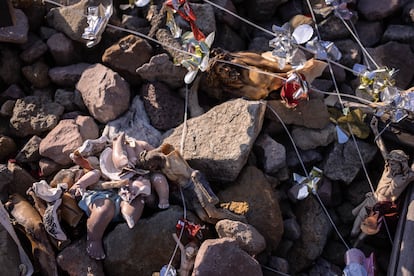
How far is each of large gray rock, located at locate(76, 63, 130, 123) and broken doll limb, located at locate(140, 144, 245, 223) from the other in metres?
0.33

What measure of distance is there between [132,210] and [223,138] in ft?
1.53

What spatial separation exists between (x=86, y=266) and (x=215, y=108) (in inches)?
32.1

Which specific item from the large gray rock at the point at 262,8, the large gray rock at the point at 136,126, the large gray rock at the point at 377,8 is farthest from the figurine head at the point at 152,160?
the large gray rock at the point at 377,8

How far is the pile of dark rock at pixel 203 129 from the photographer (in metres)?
2.02

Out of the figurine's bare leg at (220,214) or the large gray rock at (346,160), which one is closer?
the figurine's bare leg at (220,214)

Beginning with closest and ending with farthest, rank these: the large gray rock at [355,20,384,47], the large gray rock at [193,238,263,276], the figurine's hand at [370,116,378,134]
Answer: the large gray rock at [193,238,263,276]
the figurine's hand at [370,116,378,134]
the large gray rock at [355,20,384,47]

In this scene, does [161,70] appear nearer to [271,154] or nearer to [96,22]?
[96,22]

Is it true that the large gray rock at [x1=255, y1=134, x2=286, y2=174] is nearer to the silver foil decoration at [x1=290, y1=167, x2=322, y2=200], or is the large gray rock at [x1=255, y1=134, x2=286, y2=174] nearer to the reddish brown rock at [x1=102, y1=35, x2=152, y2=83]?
the silver foil decoration at [x1=290, y1=167, x2=322, y2=200]

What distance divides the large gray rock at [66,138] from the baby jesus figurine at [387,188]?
3.76 feet

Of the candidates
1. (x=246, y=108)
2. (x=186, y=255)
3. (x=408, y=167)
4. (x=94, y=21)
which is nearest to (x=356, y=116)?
(x=408, y=167)

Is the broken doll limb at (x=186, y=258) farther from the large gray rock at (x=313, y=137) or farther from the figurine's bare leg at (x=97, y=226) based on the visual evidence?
the large gray rock at (x=313, y=137)

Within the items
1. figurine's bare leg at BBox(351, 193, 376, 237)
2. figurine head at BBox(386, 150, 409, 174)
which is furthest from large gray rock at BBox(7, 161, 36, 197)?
figurine head at BBox(386, 150, 409, 174)

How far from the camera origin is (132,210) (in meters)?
2.00

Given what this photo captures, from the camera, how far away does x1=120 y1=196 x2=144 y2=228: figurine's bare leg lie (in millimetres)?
1983
